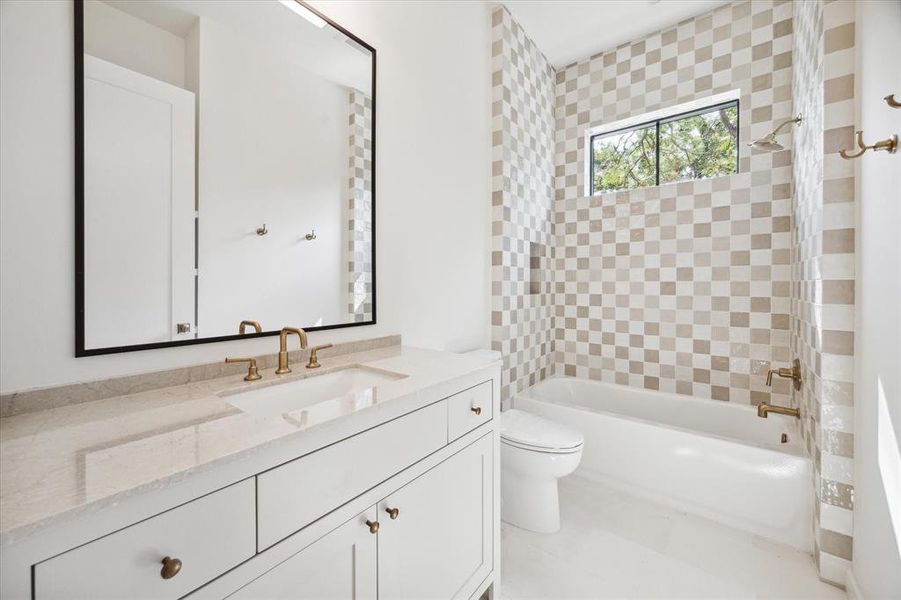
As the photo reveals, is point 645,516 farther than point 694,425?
No

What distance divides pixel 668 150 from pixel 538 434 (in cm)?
223

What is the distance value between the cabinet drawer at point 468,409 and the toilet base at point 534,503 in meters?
0.73

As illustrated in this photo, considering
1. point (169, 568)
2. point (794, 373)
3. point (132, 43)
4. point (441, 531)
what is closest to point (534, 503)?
point (441, 531)

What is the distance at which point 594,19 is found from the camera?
2477 mm

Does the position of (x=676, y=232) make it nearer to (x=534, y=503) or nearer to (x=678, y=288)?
(x=678, y=288)

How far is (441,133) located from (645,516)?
7.33 feet

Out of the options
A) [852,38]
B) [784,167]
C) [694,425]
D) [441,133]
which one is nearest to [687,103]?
[784,167]

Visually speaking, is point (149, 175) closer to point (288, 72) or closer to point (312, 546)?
point (288, 72)

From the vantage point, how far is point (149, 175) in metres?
1.01

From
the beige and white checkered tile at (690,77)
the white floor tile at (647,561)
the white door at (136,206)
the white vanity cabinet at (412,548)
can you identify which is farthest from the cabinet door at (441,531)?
the beige and white checkered tile at (690,77)

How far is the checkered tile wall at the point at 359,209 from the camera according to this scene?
1.55 metres

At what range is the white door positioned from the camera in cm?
93

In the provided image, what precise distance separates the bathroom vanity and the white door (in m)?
0.22

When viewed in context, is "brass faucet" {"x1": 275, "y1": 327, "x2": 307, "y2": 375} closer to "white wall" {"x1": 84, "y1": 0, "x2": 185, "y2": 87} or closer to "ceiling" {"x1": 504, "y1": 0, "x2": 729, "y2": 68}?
"white wall" {"x1": 84, "y1": 0, "x2": 185, "y2": 87}
